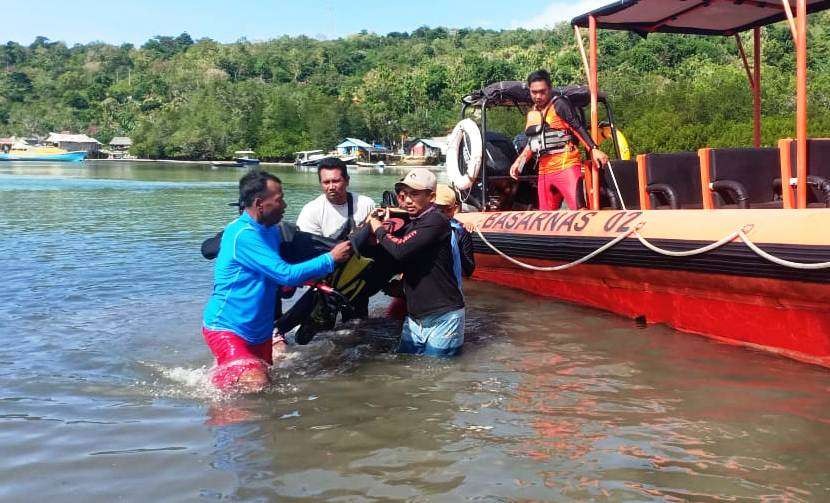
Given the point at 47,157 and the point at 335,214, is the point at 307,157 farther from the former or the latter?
the point at 335,214

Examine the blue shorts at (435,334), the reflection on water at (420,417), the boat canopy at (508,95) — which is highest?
the boat canopy at (508,95)

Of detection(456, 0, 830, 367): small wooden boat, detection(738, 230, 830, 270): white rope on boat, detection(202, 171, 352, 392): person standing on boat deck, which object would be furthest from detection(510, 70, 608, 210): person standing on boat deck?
detection(202, 171, 352, 392): person standing on boat deck

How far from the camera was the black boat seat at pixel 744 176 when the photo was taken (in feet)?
22.3

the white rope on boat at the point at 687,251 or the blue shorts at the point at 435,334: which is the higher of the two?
the white rope on boat at the point at 687,251

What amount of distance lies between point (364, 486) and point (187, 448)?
3.50 ft

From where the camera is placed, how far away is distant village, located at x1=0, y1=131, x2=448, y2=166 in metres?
79.8

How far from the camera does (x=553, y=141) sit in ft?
26.3

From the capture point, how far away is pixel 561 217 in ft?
25.4

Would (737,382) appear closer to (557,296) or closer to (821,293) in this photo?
(821,293)

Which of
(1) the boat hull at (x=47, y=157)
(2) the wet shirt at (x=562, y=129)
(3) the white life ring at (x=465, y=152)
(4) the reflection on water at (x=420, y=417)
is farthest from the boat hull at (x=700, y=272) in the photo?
(1) the boat hull at (x=47, y=157)

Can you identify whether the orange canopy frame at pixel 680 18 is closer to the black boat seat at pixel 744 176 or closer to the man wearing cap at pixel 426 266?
the black boat seat at pixel 744 176

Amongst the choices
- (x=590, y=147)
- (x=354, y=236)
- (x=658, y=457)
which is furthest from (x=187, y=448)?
(x=590, y=147)

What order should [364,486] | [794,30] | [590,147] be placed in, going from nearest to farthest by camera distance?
1. [364,486]
2. [794,30]
3. [590,147]

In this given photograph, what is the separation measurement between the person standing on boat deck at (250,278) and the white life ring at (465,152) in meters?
4.44
